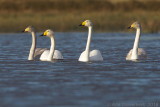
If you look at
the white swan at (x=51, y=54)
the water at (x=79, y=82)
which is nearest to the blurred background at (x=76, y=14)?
the white swan at (x=51, y=54)

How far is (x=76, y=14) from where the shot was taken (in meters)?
43.9

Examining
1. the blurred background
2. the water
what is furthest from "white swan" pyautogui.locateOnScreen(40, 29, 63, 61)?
the blurred background

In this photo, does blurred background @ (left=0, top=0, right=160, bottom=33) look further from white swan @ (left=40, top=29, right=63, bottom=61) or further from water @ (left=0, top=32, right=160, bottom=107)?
water @ (left=0, top=32, right=160, bottom=107)

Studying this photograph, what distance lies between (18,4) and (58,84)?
3666cm

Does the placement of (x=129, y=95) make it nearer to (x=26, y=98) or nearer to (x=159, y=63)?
(x=26, y=98)

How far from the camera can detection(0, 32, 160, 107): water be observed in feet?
34.0

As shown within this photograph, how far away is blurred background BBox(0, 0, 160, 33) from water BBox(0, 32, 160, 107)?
18.2 metres

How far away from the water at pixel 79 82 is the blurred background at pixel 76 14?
59.8ft

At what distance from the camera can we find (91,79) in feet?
44.3

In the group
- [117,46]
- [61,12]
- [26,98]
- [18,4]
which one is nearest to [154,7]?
[61,12]

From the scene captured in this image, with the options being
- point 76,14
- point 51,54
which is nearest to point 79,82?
point 51,54

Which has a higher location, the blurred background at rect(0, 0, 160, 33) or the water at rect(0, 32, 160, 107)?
the blurred background at rect(0, 0, 160, 33)

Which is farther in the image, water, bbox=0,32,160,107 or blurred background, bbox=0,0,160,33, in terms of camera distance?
blurred background, bbox=0,0,160,33

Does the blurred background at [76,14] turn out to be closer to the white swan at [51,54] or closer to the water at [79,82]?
the white swan at [51,54]
